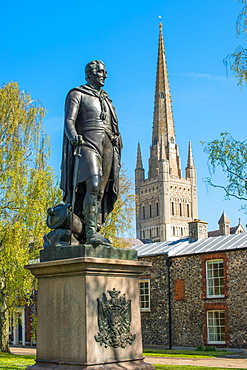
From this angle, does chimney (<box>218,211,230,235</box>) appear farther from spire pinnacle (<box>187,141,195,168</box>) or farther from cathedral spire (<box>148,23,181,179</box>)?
spire pinnacle (<box>187,141,195,168</box>)

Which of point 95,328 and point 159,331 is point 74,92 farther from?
point 159,331

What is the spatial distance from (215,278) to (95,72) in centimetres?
2306

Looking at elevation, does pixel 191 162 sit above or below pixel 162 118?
below

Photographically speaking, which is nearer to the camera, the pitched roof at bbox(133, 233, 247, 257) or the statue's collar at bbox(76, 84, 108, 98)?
the statue's collar at bbox(76, 84, 108, 98)

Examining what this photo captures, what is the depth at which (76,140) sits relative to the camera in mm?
7434

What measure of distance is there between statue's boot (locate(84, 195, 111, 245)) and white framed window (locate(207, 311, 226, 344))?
895 inches

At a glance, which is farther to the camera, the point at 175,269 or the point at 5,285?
the point at 175,269

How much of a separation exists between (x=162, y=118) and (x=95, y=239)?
4990 inches

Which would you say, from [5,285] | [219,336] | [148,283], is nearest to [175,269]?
[148,283]

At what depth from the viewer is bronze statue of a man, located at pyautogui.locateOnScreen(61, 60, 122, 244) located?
7.53m

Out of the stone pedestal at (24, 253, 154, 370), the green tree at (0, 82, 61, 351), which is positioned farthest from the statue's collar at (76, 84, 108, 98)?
the green tree at (0, 82, 61, 351)

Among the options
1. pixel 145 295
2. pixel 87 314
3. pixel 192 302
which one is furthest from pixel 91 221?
pixel 145 295

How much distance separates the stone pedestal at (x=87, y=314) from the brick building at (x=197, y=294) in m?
21.8

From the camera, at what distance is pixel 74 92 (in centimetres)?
785
